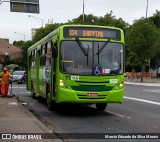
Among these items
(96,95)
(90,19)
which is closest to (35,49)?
(96,95)

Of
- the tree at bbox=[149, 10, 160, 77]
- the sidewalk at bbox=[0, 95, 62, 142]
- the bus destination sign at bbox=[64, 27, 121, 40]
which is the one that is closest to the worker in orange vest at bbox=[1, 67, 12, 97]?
the sidewalk at bbox=[0, 95, 62, 142]

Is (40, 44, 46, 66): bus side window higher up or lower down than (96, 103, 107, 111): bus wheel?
higher up

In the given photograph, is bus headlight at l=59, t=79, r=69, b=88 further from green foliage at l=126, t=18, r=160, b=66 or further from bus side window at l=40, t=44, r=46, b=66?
green foliage at l=126, t=18, r=160, b=66

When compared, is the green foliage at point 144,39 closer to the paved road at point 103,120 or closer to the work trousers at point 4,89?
the work trousers at point 4,89

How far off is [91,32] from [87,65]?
1279 mm

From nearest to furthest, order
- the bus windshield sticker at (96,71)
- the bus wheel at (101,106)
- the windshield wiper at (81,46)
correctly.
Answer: the bus windshield sticker at (96,71), the windshield wiper at (81,46), the bus wheel at (101,106)

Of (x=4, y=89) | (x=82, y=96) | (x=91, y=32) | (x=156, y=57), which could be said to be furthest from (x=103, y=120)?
(x=156, y=57)

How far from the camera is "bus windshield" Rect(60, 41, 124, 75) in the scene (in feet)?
48.5

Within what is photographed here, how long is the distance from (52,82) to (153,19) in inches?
2306

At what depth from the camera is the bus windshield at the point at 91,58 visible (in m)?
14.8

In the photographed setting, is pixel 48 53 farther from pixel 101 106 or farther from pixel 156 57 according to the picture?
pixel 156 57

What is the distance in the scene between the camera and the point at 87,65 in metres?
14.8

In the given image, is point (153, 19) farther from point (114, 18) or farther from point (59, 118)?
point (59, 118)

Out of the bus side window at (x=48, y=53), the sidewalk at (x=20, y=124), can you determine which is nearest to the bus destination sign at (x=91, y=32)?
the bus side window at (x=48, y=53)
